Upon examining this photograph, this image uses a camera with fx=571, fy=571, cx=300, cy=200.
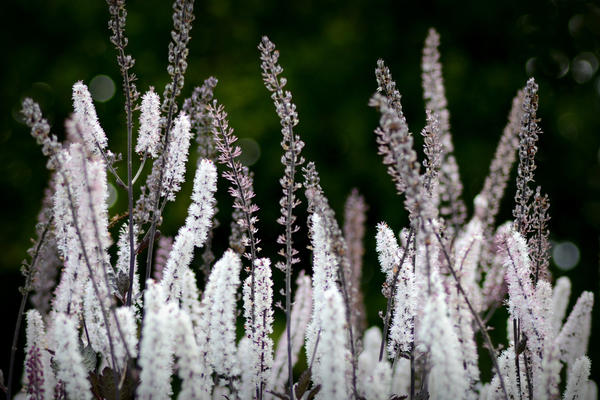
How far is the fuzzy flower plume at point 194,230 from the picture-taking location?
1.67 meters

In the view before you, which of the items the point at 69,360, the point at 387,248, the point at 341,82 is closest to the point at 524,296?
the point at 387,248

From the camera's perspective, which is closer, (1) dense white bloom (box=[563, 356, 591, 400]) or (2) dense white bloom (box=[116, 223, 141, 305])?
(1) dense white bloom (box=[563, 356, 591, 400])

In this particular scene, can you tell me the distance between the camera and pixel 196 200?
1.69 meters

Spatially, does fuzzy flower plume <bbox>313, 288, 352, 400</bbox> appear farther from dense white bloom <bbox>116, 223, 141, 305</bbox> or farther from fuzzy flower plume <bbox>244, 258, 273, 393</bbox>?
dense white bloom <bbox>116, 223, 141, 305</bbox>

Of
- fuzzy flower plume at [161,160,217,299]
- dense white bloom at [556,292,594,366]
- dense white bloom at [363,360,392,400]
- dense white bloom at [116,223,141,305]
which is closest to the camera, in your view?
dense white bloom at [363,360,392,400]

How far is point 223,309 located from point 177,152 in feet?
1.92

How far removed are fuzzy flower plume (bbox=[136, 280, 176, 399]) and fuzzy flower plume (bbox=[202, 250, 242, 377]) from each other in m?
0.14

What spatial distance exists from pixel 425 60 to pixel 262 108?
4537mm

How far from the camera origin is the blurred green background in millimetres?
7309

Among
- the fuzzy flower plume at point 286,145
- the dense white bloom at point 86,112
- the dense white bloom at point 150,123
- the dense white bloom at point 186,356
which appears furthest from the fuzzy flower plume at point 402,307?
the dense white bloom at point 86,112

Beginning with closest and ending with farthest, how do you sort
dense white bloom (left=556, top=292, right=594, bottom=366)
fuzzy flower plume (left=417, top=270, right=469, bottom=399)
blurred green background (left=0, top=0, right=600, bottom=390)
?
fuzzy flower plume (left=417, top=270, right=469, bottom=399)
dense white bloom (left=556, top=292, right=594, bottom=366)
blurred green background (left=0, top=0, right=600, bottom=390)

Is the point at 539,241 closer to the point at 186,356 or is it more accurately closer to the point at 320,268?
the point at 320,268

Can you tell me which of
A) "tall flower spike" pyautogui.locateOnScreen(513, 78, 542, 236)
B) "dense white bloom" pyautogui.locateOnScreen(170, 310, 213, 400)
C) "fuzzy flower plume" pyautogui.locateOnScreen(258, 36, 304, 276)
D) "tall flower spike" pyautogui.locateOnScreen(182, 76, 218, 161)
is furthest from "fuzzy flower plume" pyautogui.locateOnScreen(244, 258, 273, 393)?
"tall flower spike" pyautogui.locateOnScreen(513, 78, 542, 236)

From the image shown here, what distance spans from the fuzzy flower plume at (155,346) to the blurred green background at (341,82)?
5.64m
